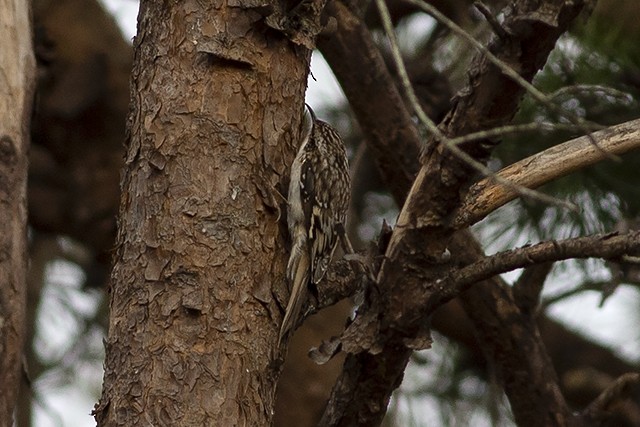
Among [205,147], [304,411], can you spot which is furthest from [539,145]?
→ [205,147]

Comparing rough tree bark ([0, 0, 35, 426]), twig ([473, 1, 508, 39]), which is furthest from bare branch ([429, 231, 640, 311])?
rough tree bark ([0, 0, 35, 426])

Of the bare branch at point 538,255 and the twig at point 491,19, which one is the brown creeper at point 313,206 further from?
the twig at point 491,19

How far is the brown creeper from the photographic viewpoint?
2842 millimetres

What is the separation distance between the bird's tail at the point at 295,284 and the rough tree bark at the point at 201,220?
0.03 metres

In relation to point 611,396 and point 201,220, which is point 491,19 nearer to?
point 201,220

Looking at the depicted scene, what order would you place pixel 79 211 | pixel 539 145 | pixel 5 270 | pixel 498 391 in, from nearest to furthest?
pixel 5 270, pixel 539 145, pixel 498 391, pixel 79 211

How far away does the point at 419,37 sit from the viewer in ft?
17.2

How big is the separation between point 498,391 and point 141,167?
254 cm

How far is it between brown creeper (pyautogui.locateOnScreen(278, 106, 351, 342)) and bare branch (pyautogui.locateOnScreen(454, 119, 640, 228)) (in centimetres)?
41

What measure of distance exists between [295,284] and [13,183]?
2.77 ft

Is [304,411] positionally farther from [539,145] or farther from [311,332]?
[539,145]

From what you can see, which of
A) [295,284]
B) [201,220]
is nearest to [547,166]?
[295,284]

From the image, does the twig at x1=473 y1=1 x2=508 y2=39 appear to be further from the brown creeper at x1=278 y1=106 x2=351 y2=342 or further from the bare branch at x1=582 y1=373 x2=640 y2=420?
the bare branch at x1=582 y1=373 x2=640 y2=420

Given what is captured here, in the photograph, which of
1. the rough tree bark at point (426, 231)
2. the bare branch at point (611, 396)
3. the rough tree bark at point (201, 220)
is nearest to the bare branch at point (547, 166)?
the rough tree bark at point (426, 231)
